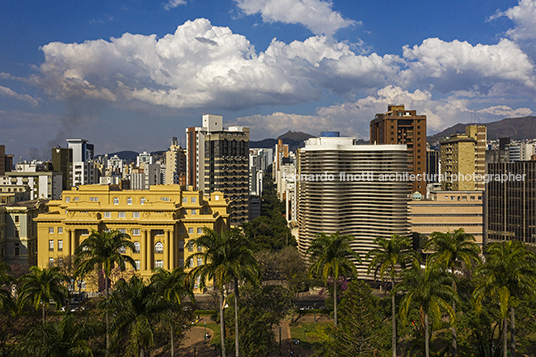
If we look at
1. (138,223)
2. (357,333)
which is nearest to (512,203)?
(357,333)

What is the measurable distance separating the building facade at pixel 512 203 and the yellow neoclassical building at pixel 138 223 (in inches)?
3242

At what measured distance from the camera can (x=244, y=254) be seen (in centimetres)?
3981

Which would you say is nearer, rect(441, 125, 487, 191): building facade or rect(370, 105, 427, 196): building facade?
rect(441, 125, 487, 191): building facade

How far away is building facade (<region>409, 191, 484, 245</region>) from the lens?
119 m

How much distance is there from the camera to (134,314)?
33781mm

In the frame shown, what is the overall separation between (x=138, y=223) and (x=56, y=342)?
5175 cm

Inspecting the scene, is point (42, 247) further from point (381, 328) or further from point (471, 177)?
point (471, 177)

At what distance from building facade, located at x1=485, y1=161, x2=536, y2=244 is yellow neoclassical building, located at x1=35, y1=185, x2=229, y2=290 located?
8234cm

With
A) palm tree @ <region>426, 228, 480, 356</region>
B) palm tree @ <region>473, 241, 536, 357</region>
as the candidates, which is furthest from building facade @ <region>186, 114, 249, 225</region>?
palm tree @ <region>473, 241, 536, 357</region>

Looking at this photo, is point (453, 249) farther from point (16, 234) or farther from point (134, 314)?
point (16, 234)

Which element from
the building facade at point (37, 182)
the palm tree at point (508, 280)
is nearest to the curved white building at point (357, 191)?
the palm tree at point (508, 280)

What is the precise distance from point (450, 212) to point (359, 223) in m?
38.7

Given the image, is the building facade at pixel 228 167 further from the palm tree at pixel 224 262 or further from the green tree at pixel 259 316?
the palm tree at pixel 224 262

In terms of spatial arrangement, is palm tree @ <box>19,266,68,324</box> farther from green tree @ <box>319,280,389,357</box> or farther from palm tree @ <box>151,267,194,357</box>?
green tree @ <box>319,280,389,357</box>
